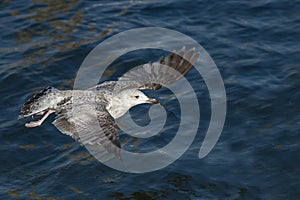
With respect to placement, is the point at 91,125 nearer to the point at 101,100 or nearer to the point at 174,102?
the point at 101,100

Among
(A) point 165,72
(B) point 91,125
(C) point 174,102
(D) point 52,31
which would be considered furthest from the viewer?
(D) point 52,31

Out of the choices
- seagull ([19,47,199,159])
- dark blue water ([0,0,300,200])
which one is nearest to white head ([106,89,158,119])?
seagull ([19,47,199,159])

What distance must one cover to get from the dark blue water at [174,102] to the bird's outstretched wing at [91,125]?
1.27 metres

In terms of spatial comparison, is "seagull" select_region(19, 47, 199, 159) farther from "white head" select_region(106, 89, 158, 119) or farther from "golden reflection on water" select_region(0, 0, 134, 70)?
"golden reflection on water" select_region(0, 0, 134, 70)

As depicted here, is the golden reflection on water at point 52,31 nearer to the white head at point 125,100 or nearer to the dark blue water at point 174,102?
the dark blue water at point 174,102

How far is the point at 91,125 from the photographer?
8.73 metres

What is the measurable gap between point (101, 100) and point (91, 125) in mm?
984

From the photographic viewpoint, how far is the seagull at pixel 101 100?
29.1 ft

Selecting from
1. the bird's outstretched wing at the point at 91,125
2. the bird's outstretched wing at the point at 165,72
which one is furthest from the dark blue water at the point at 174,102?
the bird's outstretched wing at the point at 91,125

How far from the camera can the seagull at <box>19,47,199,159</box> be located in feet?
29.1

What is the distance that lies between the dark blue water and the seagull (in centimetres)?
100

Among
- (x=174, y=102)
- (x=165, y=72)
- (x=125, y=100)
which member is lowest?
(x=174, y=102)

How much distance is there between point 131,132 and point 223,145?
1.61m

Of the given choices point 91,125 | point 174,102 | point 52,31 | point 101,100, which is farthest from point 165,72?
point 52,31
